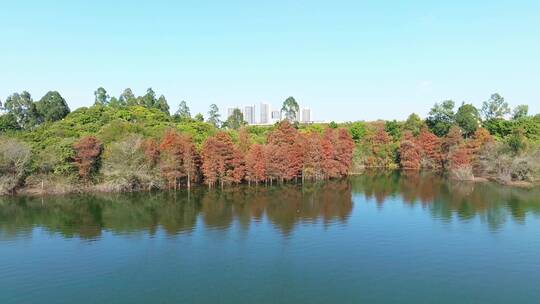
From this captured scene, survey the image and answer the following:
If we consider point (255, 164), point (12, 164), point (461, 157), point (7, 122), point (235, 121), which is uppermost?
point (235, 121)

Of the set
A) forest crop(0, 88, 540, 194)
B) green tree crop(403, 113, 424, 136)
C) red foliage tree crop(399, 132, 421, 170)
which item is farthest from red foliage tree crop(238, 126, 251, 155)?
green tree crop(403, 113, 424, 136)

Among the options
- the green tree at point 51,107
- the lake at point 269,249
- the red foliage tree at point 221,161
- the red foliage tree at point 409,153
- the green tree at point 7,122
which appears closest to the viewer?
the lake at point 269,249

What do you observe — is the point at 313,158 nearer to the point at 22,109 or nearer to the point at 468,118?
the point at 468,118

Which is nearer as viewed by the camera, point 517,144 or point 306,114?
point 517,144

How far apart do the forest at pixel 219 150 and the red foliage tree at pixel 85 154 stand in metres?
0.10

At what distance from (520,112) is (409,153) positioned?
25.2 meters

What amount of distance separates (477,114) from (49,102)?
239ft

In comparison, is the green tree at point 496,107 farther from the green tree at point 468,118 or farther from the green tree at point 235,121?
the green tree at point 235,121

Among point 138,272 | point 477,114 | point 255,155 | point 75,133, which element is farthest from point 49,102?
point 477,114

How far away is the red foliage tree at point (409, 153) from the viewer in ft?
217

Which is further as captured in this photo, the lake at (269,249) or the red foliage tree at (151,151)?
the red foliage tree at (151,151)

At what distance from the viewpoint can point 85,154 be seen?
42438 mm

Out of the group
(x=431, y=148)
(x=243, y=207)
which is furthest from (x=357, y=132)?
(x=243, y=207)

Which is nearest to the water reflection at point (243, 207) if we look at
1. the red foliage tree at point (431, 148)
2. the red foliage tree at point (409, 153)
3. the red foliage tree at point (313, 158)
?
the red foliage tree at point (313, 158)
